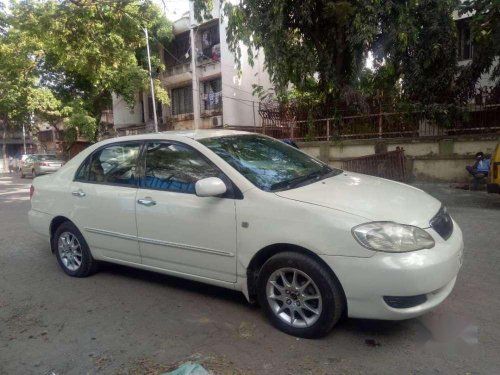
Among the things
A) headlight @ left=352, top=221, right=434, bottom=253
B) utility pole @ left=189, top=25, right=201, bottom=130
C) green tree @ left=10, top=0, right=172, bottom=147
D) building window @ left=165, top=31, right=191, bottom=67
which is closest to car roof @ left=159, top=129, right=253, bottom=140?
headlight @ left=352, top=221, right=434, bottom=253

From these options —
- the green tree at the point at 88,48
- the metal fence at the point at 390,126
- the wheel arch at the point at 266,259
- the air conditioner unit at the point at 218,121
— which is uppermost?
the green tree at the point at 88,48

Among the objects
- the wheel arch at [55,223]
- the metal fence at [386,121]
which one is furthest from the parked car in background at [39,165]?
the wheel arch at [55,223]

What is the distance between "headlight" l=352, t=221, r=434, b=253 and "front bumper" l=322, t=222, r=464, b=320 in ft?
0.15

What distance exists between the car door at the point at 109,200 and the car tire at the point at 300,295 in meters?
1.46

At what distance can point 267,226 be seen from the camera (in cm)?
321

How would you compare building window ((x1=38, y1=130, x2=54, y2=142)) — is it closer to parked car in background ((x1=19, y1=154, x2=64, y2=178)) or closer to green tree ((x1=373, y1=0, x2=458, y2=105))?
parked car in background ((x1=19, y1=154, x2=64, y2=178))

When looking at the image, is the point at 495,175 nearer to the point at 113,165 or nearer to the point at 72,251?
the point at 113,165

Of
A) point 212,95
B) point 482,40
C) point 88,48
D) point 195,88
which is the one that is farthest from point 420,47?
point 195,88

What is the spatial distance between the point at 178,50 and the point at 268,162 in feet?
72.7

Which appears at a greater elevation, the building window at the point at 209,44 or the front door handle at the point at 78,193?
the building window at the point at 209,44

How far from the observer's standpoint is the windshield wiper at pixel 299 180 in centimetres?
346

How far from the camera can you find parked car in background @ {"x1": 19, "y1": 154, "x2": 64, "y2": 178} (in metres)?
23.7

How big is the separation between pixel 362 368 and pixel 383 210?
1062 millimetres

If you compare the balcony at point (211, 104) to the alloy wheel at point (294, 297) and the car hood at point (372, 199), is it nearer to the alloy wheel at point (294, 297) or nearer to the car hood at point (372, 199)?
the car hood at point (372, 199)
